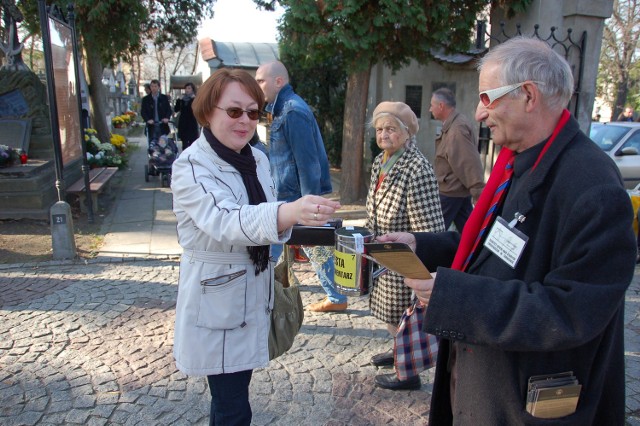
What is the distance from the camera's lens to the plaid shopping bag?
105 inches

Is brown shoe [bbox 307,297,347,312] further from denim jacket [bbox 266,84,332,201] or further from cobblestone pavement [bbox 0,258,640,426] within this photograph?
denim jacket [bbox 266,84,332,201]

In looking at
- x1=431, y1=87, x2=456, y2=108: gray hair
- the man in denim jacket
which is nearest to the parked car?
x1=431, y1=87, x2=456, y2=108: gray hair

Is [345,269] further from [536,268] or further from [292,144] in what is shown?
[292,144]

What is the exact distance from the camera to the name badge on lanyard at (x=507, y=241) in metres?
1.47

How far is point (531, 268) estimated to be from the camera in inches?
57.5

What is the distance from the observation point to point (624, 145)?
9.85 meters

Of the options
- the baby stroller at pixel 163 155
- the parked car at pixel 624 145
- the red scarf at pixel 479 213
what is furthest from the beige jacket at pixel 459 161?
the baby stroller at pixel 163 155

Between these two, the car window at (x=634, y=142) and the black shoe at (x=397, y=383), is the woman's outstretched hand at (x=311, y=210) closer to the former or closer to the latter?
the black shoe at (x=397, y=383)

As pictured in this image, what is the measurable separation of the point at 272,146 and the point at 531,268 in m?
3.01

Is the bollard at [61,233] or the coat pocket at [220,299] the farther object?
the bollard at [61,233]

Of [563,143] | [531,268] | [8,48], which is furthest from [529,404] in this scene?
[8,48]

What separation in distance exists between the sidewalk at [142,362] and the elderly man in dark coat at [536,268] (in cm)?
161

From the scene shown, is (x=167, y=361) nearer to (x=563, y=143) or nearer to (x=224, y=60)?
(x=563, y=143)

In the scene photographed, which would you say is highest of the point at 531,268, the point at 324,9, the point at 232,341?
the point at 324,9
